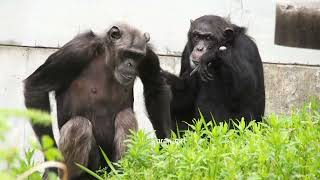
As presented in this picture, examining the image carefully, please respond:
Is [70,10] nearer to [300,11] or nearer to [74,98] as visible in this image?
[74,98]

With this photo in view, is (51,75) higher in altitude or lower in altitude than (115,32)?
lower

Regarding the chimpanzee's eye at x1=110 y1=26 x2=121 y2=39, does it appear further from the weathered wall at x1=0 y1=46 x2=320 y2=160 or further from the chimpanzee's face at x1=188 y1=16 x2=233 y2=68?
the weathered wall at x1=0 y1=46 x2=320 y2=160

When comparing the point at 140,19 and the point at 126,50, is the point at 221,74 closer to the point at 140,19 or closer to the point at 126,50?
the point at 140,19

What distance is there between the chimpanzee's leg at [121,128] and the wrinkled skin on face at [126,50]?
27 cm

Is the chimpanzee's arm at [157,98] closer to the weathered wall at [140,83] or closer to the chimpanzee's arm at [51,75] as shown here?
the chimpanzee's arm at [51,75]

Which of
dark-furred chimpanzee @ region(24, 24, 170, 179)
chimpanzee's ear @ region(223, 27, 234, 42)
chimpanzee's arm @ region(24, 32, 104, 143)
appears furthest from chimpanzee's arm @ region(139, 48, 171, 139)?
chimpanzee's ear @ region(223, 27, 234, 42)

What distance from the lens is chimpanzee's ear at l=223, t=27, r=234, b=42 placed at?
23.2 ft

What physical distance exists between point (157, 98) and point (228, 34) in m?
1.47

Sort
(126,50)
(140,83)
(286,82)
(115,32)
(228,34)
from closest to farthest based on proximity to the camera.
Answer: (126,50) < (115,32) < (228,34) < (140,83) < (286,82)

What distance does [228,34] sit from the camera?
7125 millimetres

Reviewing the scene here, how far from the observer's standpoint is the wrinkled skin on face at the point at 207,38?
690cm

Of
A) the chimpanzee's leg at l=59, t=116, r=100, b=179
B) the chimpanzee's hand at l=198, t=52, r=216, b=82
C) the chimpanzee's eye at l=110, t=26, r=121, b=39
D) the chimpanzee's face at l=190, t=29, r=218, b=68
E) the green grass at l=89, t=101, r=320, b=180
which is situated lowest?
the chimpanzee's leg at l=59, t=116, r=100, b=179

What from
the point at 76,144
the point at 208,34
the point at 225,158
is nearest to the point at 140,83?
the point at 208,34

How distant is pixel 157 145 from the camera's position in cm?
432
